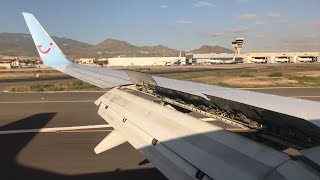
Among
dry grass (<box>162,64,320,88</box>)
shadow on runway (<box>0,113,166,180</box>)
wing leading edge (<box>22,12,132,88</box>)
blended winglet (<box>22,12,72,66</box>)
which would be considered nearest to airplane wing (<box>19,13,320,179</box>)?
wing leading edge (<box>22,12,132,88</box>)

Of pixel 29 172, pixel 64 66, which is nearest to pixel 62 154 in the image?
pixel 29 172

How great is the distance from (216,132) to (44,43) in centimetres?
872

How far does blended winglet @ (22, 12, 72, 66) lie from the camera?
1148 centimetres

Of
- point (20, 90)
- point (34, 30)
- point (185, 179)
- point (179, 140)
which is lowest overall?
point (20, 90)

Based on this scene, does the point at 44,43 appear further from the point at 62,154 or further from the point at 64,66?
the point at 62,154

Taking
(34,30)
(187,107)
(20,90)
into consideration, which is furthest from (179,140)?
(20,90)

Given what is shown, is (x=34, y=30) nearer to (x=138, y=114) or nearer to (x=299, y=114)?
(x=138, y=114)

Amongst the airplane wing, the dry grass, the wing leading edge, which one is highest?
the wing leading edge

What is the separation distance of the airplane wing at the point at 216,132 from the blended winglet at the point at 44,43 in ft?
14.1

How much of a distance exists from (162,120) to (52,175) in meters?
6.32

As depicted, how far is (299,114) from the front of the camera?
5074 millimetres

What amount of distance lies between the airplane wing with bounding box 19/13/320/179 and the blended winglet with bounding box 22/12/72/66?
430 centimetres

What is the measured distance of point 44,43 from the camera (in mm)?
12125

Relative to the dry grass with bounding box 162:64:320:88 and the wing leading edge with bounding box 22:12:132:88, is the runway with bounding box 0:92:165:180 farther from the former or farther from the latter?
the dry grass with bounding box 162:64:320:88
